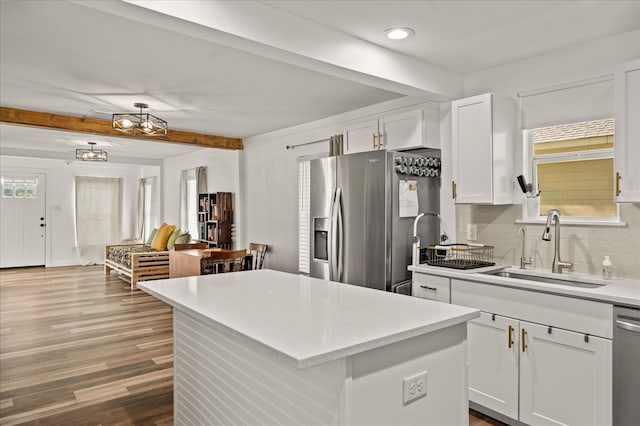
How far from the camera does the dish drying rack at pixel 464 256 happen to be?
317cm

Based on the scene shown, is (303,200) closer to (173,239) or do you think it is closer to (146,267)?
(146,267)

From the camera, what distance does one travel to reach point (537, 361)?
2523 mm

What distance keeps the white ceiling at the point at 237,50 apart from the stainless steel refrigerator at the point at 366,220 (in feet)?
2.28

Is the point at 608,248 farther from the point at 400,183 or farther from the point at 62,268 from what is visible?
the point at 62,268

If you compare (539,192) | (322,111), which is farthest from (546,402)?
(322,111)

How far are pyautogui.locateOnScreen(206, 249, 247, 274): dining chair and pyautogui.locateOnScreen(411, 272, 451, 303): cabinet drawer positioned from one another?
9.20 ft

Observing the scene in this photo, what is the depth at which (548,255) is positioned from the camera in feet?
10.2

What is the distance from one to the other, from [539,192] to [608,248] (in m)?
0.62

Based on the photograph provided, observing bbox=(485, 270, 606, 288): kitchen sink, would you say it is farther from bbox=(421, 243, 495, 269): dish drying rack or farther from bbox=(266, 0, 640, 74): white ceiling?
bbox=(266, 0, 640, 74): white ceiling

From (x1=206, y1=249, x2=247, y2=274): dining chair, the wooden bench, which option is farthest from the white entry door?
(x1=206, y1=249, x2=247, y2=274): dining chair

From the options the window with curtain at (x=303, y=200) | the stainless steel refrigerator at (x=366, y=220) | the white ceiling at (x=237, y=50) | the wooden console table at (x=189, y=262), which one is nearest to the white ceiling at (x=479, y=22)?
the white ceiling at (x=237, y=50)

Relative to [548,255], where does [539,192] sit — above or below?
above

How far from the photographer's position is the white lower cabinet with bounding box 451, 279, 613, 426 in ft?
7.52

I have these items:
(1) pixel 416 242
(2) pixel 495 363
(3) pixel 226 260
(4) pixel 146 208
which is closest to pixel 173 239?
(3) pixel 226 260
